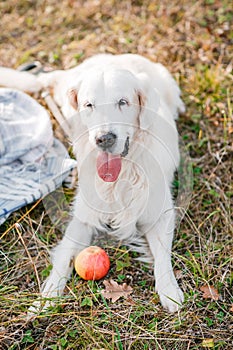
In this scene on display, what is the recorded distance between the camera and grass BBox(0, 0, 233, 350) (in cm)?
254

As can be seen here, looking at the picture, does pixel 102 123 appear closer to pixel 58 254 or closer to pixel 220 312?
pixel 58 254

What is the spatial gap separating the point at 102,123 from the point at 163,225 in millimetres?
819

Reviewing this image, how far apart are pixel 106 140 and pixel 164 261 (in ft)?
2.65

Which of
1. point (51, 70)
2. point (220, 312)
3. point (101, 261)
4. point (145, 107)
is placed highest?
point (145, 107)

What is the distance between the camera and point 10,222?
316 cm

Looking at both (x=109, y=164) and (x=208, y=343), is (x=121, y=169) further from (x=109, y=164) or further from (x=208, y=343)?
(x=208, y=343)

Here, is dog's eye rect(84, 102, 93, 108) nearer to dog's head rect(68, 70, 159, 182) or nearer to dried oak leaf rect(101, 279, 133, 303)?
dog's head rect(68, 70, 159, 182)

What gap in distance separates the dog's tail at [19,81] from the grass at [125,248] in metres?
0.54

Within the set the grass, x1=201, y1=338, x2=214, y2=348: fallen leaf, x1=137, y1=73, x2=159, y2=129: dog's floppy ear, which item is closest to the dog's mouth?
x1=137, y1=73, x2=159, y2=129: dog's floppy ear

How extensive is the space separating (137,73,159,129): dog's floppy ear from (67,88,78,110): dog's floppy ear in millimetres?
371

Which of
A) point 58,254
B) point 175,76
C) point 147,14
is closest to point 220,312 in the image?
point 58,254

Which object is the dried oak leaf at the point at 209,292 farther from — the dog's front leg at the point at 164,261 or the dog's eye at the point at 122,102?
the dog's eye at the point at 122,102

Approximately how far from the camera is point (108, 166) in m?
2.75

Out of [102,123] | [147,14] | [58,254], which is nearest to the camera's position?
→ [102,123]
